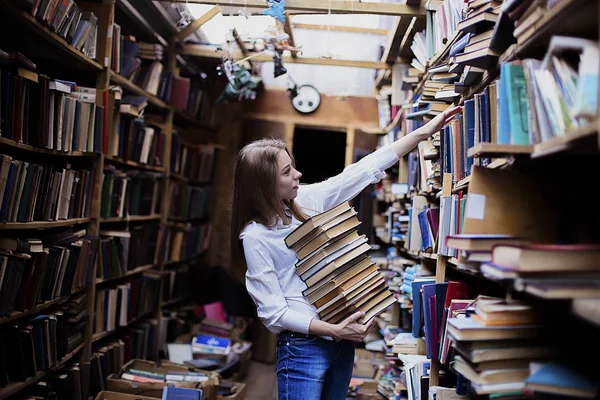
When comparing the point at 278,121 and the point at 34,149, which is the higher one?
the point at 278,121

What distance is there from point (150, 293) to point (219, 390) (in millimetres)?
1142

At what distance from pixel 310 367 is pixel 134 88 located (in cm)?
264

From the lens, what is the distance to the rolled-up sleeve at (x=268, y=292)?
1935 mm

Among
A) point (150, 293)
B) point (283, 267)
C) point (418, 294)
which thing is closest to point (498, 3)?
point (283, 267)

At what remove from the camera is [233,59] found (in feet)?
14.4

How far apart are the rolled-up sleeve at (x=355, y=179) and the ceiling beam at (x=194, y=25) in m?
2.28

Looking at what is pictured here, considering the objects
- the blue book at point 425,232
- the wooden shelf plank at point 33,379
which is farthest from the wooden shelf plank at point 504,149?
the wooden shelf plank at point 33,379

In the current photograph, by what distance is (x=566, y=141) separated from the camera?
112cm

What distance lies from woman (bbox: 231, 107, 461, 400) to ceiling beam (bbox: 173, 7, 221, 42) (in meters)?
2.31

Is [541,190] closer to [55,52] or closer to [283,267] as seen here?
[283,267]

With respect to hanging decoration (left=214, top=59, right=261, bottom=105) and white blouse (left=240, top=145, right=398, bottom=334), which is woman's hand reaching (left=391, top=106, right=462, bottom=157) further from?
hanging decoration (left=214, top=59, right=261, bottom=105)

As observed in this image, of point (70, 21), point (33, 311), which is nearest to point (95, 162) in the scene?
point (70, 21)

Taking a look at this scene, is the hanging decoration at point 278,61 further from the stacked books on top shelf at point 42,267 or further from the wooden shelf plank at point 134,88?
the stacked books on top shelf at point 42,267

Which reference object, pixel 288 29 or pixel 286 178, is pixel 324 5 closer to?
pixel 288 29
